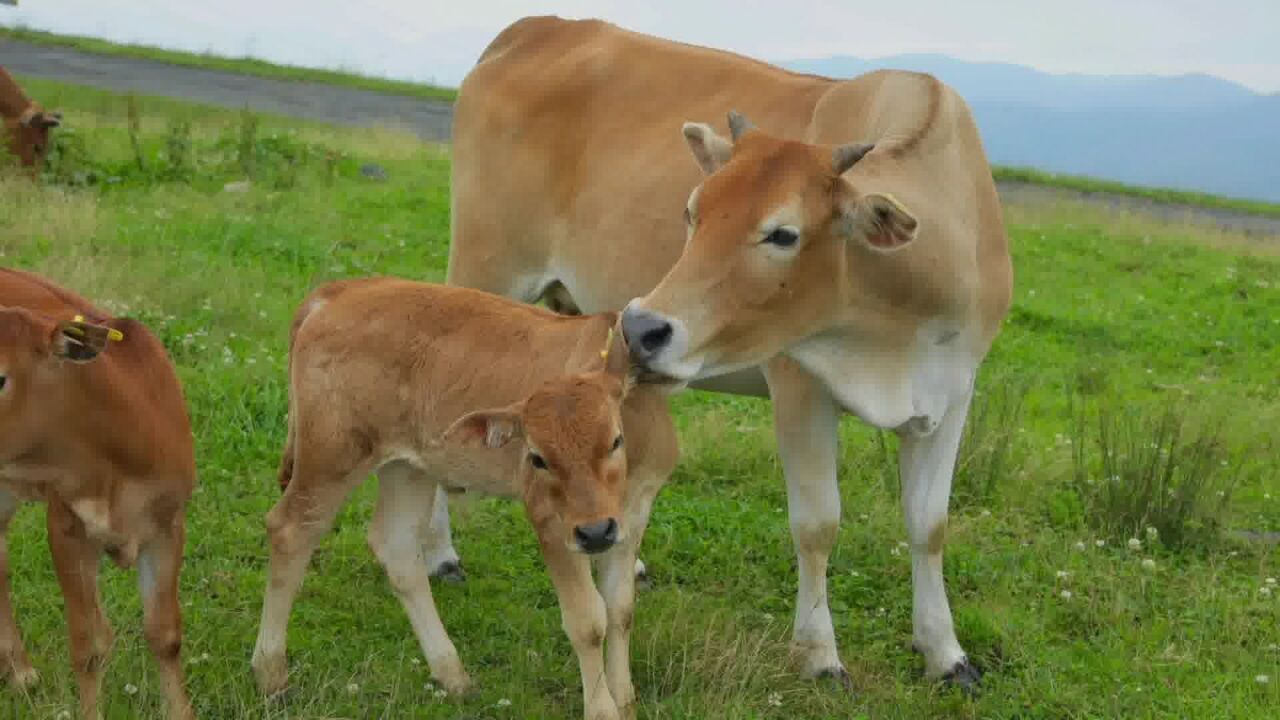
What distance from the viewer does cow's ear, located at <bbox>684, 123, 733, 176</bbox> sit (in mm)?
5785

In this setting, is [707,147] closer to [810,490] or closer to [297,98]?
[810,490]

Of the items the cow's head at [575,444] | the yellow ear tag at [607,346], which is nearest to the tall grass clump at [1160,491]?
the yellow ear tag at [607,346]

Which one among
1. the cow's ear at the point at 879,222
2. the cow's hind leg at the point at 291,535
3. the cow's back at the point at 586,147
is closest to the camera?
the cow's ear at the point at 879,222

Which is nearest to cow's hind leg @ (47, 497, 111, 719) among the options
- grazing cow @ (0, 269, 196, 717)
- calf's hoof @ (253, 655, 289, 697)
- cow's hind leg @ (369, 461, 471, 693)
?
grazing cow @ (0, 269, 196, 717)

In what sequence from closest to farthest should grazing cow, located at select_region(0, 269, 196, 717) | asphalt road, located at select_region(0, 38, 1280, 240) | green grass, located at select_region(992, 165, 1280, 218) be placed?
grazing cow, located at select_region(0, 269, 196, 717) → asphalt road, located at select_region(0, 38, 1280, 240) → green grass, located at select_region(992, 165, 1280, 218)

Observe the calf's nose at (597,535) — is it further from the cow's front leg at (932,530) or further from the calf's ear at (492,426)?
the cow's front leg at (932,530)

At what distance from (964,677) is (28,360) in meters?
3.90

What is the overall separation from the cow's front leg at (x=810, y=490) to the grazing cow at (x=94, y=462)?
2387 mm

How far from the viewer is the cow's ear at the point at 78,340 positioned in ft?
15.3

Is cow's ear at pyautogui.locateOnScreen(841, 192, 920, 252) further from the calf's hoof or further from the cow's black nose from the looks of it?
the calf's hoof

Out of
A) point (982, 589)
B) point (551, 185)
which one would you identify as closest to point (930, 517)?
point (982, 589)

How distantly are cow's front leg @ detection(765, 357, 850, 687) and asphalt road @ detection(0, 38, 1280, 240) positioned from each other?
16.1 meters

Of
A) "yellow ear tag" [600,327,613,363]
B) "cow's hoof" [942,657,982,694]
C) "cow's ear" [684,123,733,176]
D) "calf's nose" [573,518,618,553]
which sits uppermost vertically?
"cow's ear" [684,123,733,176]

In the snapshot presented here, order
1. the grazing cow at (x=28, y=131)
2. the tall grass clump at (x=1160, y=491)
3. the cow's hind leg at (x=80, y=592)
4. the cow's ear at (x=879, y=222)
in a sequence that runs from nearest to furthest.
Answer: the cow's hind leg at (x=80, y=592) → the cow's ear at (x=879, y=222) → the tall grass clump at (x=1160, y=491) → the grazing cow at (x=28, y=131)
